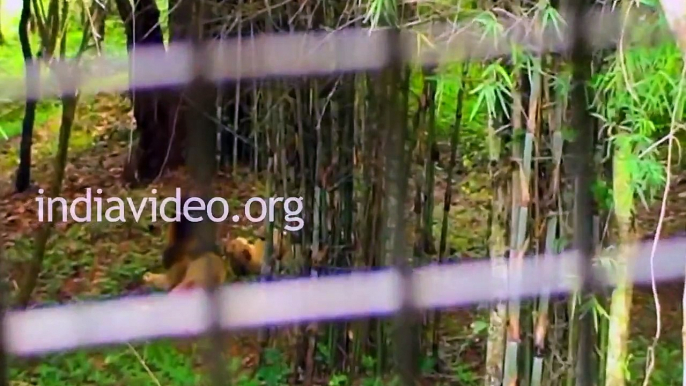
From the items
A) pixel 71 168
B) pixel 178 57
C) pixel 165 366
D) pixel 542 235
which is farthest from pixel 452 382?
pixel 71 168

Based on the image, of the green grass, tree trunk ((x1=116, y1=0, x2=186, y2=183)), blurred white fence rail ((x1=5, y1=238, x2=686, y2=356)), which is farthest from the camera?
tree trunk ((x1=116, y1=0, x2=186, y2=183))

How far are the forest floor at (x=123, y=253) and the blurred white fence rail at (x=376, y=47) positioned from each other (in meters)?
0.64

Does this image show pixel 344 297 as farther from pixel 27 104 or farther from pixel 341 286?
pixel 27 104

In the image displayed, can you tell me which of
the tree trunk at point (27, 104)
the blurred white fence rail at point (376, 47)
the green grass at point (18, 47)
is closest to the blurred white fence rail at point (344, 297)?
the blurred white fence rail at point (376, 47)

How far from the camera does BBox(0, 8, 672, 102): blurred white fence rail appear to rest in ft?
3.20

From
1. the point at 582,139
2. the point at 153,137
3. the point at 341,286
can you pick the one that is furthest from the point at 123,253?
the point at 582,139

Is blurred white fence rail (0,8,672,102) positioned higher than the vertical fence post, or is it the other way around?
blurred white fence rail (0,8,672,102)

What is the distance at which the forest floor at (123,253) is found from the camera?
222 centimetres

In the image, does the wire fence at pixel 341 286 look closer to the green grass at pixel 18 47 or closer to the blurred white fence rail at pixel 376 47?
the blurred white fence rail at pixel 376 47

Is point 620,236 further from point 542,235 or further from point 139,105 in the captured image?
point 139,105

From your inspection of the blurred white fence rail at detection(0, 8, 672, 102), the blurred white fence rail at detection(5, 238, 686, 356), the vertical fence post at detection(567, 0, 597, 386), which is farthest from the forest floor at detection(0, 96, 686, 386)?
the vertical fence post at detection(567, 0, 597, 386)

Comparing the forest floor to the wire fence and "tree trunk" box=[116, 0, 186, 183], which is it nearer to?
"tree trunk" box=[116, 0, 186, 183]

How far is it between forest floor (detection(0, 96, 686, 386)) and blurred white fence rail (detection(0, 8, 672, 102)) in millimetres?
640

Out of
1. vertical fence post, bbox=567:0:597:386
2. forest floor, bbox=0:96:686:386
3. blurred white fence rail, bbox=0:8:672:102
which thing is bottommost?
forest floor, bbox=0:96:686:386
